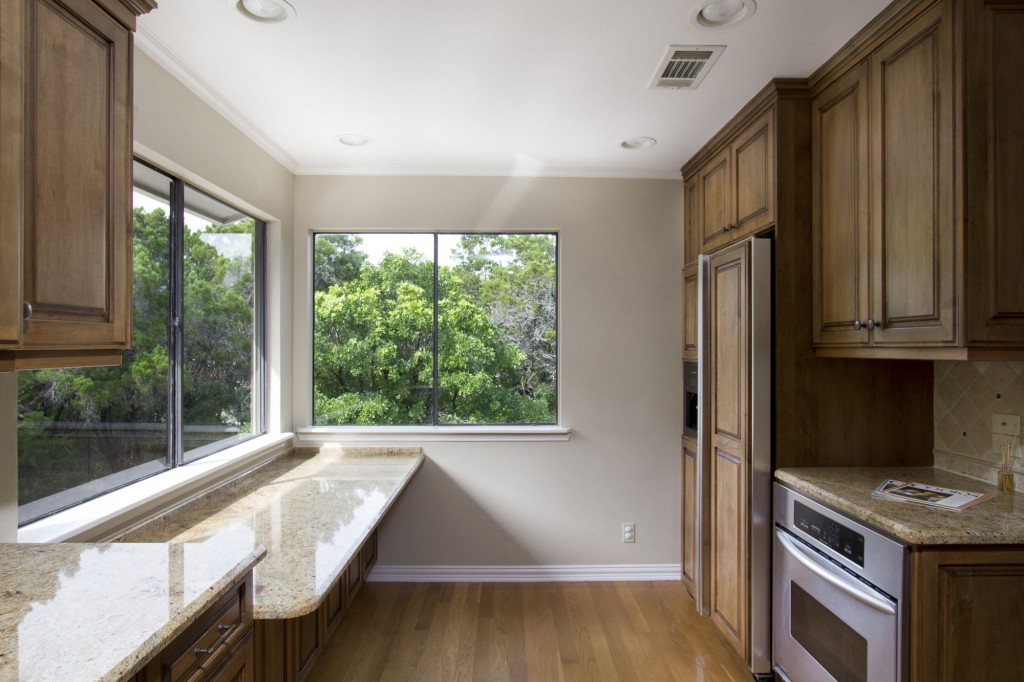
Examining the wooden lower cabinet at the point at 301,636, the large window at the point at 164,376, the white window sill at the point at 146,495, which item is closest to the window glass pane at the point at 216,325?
the large window at the point at 164,376

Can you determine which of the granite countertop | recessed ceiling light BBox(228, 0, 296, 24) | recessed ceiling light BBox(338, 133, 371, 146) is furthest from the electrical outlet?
recessed ceiling light BBox(338, 133, 371, 146)

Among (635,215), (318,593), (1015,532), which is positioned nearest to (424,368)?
(635,215)

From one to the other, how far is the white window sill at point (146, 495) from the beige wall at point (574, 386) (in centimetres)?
73

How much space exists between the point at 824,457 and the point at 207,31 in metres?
2.85

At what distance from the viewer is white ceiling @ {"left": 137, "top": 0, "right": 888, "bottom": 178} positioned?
6.01 feet

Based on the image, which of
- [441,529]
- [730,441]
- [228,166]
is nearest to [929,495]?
[730,441]

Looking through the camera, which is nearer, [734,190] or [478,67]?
[478,67]

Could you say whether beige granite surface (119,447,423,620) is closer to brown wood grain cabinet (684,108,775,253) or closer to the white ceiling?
the white ceiling

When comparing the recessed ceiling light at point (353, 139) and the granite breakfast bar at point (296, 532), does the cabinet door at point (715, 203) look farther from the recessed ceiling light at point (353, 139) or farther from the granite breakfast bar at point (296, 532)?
the granite breakfast bar at point (296, 532)

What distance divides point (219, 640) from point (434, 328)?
242 centimetres

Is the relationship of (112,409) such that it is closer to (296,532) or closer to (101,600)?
(296,532)

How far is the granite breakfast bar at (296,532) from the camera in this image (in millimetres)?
1585

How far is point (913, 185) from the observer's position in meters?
1.76

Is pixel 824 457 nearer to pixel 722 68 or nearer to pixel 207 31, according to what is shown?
pixel 722 68
